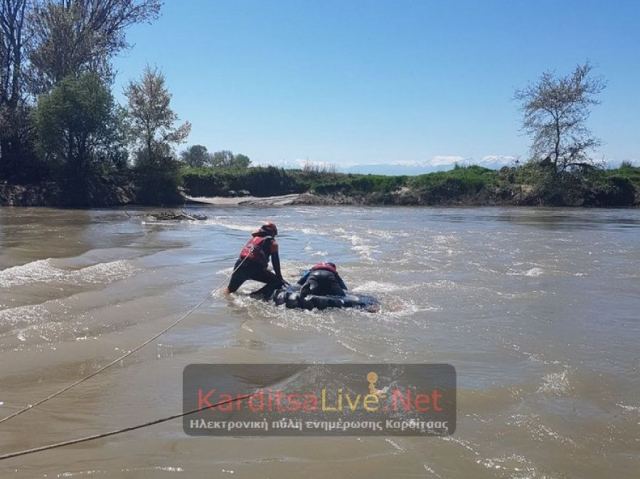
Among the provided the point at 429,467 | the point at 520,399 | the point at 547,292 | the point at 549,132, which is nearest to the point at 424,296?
the point at 547,292

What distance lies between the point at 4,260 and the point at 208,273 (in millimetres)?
4637

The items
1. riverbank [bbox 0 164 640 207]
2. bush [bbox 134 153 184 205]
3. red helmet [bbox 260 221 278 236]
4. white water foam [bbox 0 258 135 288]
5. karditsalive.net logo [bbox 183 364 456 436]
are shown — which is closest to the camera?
karditsalive.net logo [bbox 183 364 456 436]

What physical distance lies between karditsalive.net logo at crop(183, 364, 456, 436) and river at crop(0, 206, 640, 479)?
0.57 ft

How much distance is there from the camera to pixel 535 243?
727 inches

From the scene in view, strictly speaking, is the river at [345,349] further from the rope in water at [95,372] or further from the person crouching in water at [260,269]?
the person crouching in water at [260,269]

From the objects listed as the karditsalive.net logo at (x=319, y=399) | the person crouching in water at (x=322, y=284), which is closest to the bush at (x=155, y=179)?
the person crouching in water at (x=322, y=284)

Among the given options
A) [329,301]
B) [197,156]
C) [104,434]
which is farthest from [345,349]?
[197,156]

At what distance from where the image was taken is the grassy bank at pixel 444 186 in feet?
130

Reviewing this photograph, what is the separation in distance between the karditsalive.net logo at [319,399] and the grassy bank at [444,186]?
3585 cm

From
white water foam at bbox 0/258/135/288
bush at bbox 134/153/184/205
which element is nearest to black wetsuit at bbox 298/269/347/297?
white water foam at bbox 0/258/135/288

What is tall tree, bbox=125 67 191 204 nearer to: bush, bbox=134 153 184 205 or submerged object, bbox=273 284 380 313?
bush, bbox=134 153 184 205

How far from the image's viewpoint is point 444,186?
42.8 meters

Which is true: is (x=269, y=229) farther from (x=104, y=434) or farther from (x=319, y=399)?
(x=104, y=434)

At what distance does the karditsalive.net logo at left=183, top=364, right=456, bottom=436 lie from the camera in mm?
4770
